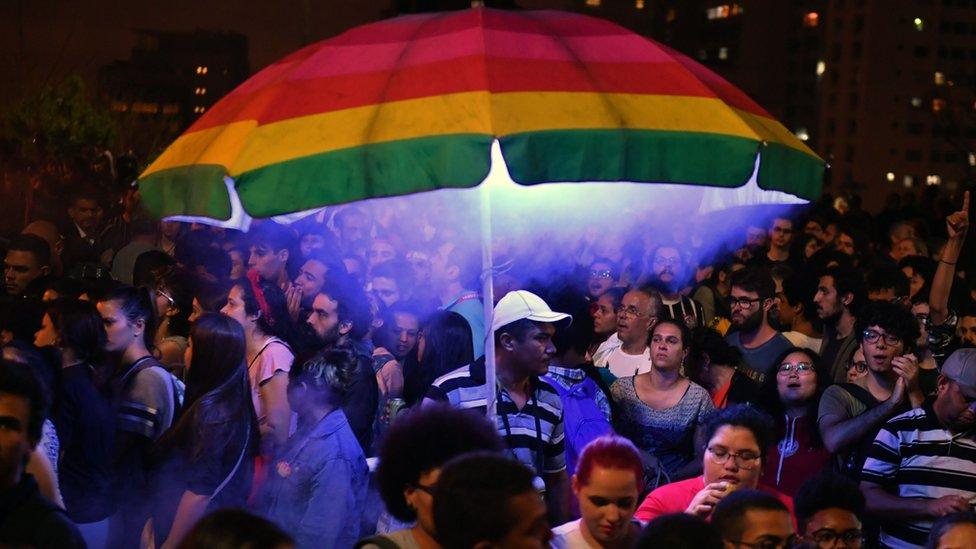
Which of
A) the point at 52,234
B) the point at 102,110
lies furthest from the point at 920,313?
the point at 102,110

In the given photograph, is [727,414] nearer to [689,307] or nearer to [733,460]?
[733,460]

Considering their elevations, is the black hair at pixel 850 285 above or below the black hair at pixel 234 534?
above

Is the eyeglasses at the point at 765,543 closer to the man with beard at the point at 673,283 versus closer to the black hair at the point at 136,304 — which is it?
the black hair at the point at 136,304

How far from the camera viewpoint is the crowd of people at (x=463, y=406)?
4555 mm

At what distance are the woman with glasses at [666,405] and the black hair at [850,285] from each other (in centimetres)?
224

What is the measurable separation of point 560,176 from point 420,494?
1239 millimetres

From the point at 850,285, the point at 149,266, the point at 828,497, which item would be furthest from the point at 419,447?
the point at 850,285

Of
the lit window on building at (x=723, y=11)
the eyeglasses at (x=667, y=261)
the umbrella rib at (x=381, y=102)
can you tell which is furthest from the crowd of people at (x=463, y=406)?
the lit window on building at (x=723, y=11)

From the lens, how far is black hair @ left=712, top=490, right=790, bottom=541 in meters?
4.81

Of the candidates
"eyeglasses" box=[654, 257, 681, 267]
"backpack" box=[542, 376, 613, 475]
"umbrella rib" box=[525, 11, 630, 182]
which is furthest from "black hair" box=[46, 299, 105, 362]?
"eyeglasses" box=[654, 257, 681, 267]

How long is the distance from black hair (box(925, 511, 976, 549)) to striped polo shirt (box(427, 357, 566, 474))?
181 centimetres

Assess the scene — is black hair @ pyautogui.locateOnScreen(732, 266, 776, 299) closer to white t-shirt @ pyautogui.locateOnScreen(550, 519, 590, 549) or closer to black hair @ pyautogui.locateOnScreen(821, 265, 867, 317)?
black hair @ pyautogui.locateOnScreen(821, 265, 867, 317)

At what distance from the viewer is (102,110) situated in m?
56.5

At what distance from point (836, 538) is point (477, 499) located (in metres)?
2.66
